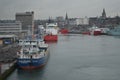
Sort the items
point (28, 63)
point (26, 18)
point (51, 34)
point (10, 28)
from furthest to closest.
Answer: point (26, 18) < point (10, 28) < point (51, 34) < point (28, 63)

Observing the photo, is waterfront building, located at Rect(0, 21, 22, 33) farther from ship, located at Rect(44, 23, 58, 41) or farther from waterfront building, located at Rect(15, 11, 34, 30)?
waterfront building, located at Rect(15, 11, 34, 30)

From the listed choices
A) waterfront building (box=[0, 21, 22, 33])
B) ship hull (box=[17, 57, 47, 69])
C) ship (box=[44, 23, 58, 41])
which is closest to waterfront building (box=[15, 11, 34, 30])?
waterfront building (box=[0, 21, 22, 33])

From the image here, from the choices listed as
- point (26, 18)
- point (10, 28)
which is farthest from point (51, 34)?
point (26, 18)

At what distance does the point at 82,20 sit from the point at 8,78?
8158 cm

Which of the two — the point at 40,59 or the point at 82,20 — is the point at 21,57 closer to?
the point at 40,59

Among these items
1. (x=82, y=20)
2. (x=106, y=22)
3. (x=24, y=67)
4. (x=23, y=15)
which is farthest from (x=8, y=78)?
(x=82, y=20)

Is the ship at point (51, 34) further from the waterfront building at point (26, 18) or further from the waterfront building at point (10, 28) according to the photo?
the waterfront building at point (26, 18)

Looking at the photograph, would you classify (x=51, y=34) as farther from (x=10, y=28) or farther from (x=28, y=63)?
(x=28, y=63)

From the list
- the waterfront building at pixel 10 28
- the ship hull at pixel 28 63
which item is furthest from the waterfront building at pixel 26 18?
the ship hull at pixel 28 63

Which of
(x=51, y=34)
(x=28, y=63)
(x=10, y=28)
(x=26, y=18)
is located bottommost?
(x=28, y=63)

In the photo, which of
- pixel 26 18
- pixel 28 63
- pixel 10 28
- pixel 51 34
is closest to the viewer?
pixel 28 63

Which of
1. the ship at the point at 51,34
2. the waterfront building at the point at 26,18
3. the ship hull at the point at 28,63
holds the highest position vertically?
the waterfront building at the point at 26,18

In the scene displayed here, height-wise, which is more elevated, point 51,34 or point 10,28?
point 10,28

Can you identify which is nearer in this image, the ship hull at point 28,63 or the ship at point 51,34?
the ship hull at point 28,63
